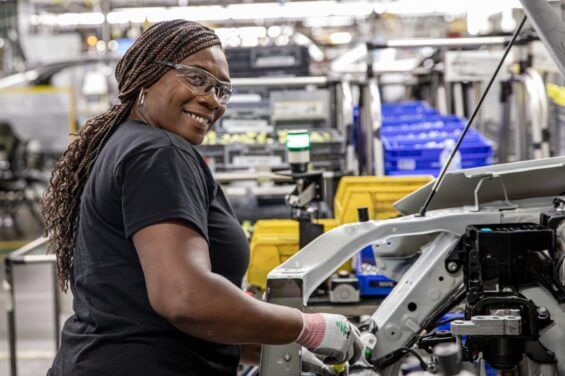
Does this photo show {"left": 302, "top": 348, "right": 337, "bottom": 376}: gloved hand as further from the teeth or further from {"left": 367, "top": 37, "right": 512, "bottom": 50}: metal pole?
{"left": 367, "top": 37, "right": 512, "bottom": 50}: metal pole

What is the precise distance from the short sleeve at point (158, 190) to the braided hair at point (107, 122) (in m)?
0.30

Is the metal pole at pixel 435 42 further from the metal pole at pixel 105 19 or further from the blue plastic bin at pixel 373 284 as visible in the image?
the metal pole at pixel 105 19

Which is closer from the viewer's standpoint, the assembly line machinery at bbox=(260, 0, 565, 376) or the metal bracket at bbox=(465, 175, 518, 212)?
the assembly line machinery at bbox=(260, 0, 565, 376)

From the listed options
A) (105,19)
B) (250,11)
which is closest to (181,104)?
(105,19)

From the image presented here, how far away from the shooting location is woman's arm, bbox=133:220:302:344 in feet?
6.10

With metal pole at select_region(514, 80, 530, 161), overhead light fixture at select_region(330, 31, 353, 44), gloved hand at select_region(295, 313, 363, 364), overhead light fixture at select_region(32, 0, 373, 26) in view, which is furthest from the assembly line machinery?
overhead light fixture at select_region(330, 31, 353, 44)

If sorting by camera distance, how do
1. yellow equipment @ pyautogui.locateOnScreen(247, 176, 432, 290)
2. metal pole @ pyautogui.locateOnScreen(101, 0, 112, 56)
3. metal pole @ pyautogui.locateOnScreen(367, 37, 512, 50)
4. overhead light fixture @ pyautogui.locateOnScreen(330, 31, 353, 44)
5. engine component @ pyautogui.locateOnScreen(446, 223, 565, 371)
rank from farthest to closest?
1. overhead light fixture @ pyautogui.locateOnScreen(330, 31, 353, 44)
2. metal pole @ pyautogui.locateOnScreen(101, 0, 112, 56)
3. metal pole @ pyautogui.locateOnScreen(367, 37, 512, 50)
4. yellow equipment @ pyautogui.locateOnScreen(247, 176, 432, 290)
5. engine component @ pyautogui.locateOnScreen(446, 223, 565, 371)

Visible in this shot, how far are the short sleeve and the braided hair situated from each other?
30 cm

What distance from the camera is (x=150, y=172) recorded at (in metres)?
1.92

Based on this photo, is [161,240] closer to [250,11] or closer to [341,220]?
[341,220]

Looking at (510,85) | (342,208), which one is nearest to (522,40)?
(510,85)

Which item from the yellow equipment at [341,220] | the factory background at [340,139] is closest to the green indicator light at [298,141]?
the factory background at [340,139]

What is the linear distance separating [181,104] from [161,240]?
0.43 metres

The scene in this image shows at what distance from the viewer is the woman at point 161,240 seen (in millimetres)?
1888
